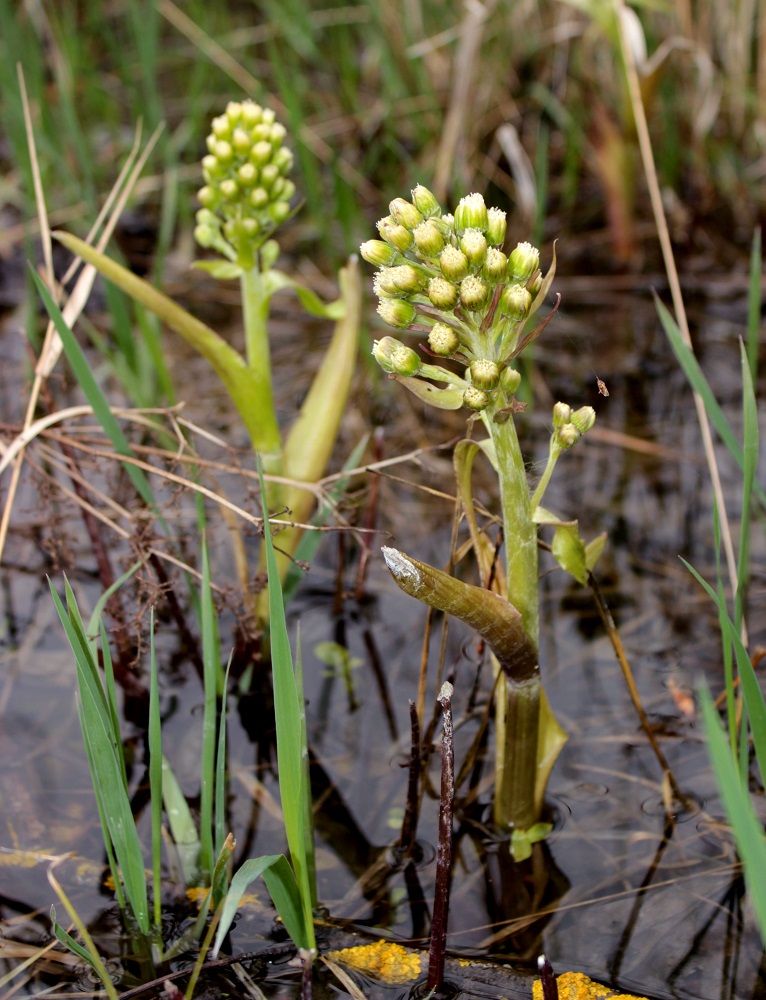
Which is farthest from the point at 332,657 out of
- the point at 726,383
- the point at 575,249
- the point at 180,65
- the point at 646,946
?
the point at 180,65

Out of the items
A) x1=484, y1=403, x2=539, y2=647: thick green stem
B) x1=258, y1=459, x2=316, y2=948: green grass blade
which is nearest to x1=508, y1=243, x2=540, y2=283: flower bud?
x1=484, y1=403, x2=539, y2=647: thick green stem

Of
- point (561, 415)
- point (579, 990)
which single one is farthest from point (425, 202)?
point (579, 990)

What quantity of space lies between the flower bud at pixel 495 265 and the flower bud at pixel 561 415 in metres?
0.23

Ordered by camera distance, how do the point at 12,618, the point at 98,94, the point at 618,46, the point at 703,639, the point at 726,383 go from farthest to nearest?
1. the point at 98,94
2. the point at 618,46
3. the point at 726,383
4. the point at 12,618
5. the point at 703,639

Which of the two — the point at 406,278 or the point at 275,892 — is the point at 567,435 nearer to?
the point at 406,278

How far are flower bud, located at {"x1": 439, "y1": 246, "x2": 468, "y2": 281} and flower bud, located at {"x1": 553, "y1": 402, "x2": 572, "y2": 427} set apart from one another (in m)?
0.26

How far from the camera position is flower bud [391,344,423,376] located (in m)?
1.55

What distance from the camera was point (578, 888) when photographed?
1.82 m

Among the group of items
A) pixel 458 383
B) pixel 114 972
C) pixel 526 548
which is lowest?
pixel 114 972

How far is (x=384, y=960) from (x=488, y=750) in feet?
1.86

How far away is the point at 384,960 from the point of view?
5.45 feet

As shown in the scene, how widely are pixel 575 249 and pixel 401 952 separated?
11.6 feet

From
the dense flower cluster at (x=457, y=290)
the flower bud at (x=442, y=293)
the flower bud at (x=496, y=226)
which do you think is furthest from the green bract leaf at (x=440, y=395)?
the flower bud at (x=496, y=226)

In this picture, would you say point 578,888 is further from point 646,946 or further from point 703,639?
point 703,639
